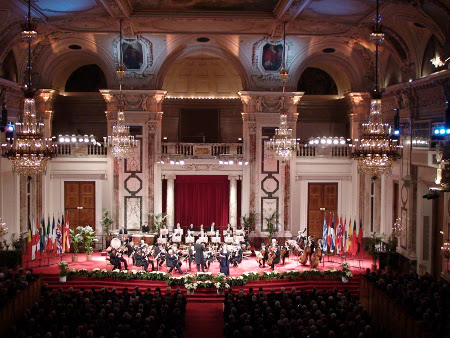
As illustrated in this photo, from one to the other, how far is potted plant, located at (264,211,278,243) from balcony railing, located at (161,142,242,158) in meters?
3.33

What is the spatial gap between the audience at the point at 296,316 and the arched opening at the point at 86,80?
16.1m

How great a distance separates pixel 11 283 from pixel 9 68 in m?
10.5

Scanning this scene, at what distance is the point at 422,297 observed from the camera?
13.8 meters

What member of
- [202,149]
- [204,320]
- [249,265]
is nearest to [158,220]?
[202,149]

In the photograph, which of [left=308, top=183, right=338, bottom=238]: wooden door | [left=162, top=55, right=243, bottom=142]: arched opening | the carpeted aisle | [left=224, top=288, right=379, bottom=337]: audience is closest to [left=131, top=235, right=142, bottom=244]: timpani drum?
[left=162, top=55, right=243, bottom=142]: arched opening

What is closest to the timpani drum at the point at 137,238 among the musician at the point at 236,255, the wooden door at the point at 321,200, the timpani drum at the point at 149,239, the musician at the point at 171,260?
the timpani drum at the point at 149,239

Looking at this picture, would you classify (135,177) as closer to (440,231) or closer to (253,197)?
(253,197)

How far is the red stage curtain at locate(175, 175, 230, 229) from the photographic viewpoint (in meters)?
25.7

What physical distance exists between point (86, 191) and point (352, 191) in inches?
509

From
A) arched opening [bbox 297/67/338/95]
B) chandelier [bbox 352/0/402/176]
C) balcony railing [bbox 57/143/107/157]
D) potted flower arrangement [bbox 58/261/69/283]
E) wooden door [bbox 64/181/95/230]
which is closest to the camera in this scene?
chandelier [bbox 352/0/402/176]

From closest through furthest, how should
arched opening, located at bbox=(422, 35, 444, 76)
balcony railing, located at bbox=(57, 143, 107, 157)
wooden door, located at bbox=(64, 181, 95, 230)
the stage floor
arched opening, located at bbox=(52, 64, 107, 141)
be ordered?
arched opening, located at bbox=(422, 35, 444, 76) → the stage floor → balcony railing, located at bbox=(57, 143, 107, 157) → wooden door, located at bbox=(64, 181, 95, 230) → arched opening, located at bbox=(52, 64, 107, 141)

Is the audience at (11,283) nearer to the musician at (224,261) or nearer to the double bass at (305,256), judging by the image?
the musician at (224,261)

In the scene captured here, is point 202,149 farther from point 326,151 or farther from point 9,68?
point 9,68

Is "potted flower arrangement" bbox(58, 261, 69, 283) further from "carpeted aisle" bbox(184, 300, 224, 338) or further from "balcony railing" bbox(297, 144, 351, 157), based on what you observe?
"balcony railing" bbox(297, 144, 351, 157)
